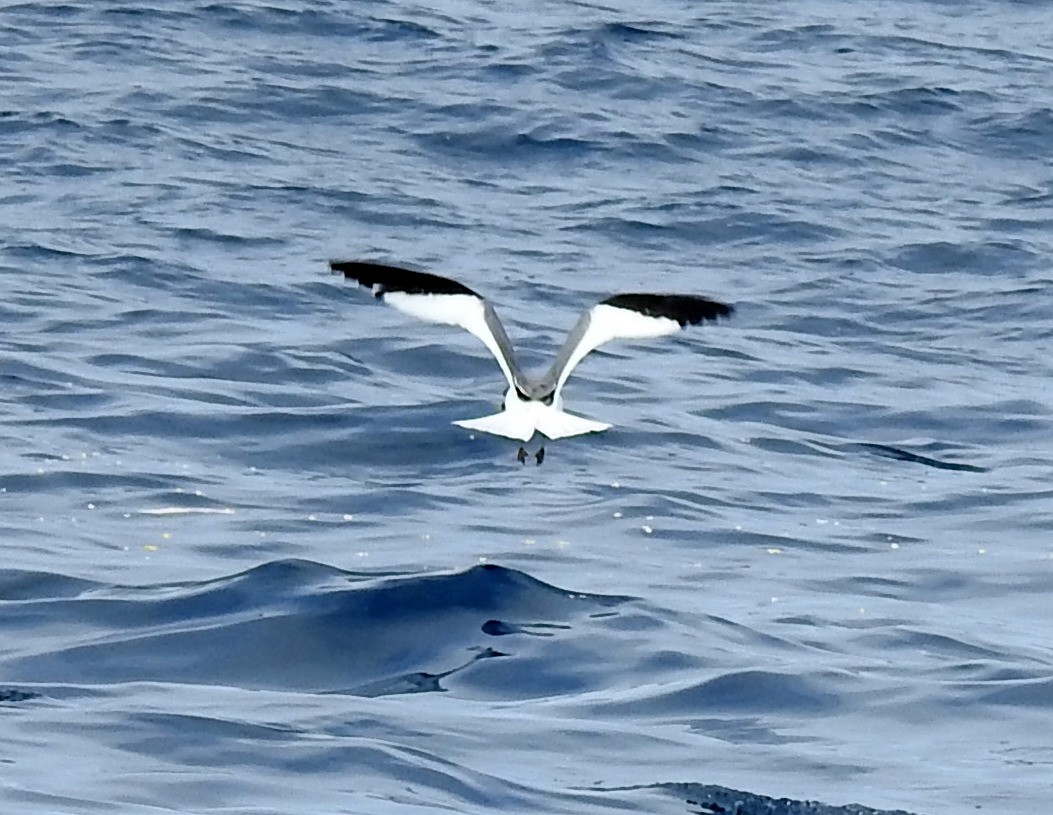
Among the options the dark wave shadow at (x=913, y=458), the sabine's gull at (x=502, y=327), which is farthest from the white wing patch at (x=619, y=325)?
the dark wave shadow at (x=913, y=458)

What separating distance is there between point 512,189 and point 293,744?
43.6ft

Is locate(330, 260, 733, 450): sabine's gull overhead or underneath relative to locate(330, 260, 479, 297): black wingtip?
underneath

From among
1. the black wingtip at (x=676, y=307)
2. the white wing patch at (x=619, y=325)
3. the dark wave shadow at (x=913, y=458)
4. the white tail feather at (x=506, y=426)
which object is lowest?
the dark wave shadow at (x=913, y=458)

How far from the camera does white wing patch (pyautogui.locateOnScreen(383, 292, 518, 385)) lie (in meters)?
9.98

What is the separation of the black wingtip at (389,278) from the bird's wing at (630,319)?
562 mm

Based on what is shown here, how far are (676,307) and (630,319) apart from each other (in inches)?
7.5

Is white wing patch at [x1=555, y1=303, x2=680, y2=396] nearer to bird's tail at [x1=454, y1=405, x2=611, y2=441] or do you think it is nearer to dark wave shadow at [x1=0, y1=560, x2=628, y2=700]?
bird's tail at [x1=454, y1=405, x2=611, y2=441]

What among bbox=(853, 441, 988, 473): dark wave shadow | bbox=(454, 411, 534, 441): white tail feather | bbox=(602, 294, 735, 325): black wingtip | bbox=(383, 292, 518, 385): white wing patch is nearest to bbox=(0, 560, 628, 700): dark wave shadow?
bbox=(454, 411, 534, 441): white tail feather

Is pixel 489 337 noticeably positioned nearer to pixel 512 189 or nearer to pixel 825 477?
pixel 825 477

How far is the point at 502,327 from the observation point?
9.93 m

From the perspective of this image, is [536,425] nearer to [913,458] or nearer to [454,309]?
[454,309]

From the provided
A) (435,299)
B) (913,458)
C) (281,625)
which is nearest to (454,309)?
(435,299)

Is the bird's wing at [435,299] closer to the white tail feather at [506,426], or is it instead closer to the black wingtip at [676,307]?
the white tail feather at [506,426]

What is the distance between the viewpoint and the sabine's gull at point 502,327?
384 inches
